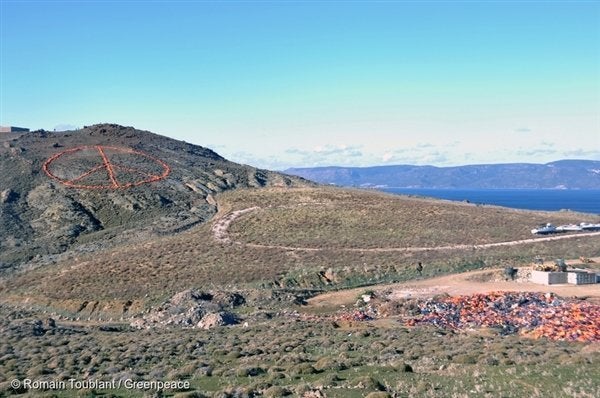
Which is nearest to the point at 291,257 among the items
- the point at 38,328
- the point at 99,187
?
the point at 38,328

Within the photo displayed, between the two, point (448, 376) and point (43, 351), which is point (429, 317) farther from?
point (43, 351)

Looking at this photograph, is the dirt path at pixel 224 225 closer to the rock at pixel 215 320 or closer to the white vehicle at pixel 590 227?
the rock at pixel 215 320

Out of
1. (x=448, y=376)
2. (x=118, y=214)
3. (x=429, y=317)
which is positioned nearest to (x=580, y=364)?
(x=448, y=376)

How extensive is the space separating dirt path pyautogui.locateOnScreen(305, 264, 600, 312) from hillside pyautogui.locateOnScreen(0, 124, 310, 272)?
2699cm

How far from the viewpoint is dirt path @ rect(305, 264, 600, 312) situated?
42.4 m

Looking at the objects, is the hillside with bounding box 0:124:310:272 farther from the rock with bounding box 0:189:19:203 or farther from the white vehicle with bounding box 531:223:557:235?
the white vehicle with bounding box 531:223:557:235

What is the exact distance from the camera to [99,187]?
77812 mm

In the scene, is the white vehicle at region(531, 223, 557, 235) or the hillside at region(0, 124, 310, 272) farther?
the hillside at region(0, 124, 310, 272)

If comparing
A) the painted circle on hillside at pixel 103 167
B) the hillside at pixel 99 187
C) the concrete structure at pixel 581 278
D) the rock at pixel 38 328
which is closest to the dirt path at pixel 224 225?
the hillside at pixel 99 187

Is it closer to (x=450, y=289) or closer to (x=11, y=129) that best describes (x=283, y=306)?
(x=450, y=289)

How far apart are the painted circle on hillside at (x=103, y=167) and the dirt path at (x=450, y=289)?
4376 centimetres

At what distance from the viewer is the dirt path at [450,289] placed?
1671 inches

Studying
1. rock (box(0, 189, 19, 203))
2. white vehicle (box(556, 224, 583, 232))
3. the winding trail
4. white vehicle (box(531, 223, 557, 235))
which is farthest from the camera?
rock (box(0, 189, 19, 203))

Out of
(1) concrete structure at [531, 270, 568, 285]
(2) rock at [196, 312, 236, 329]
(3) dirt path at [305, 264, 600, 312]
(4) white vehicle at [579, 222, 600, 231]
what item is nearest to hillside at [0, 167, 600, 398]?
(2) rock at [196, 312, 236, 329]
